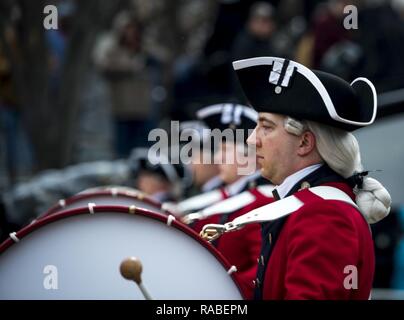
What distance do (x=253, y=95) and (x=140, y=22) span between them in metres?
10.4

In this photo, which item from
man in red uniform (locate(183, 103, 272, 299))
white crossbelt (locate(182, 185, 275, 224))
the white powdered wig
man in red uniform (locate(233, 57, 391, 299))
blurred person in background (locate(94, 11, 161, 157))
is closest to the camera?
man in red uniform (locate(233, 57, 391, 299))

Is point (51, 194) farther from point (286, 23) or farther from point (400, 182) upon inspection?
point (286, 23)

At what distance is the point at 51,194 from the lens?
1062 centimetres

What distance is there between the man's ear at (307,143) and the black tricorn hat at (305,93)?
0.07 meters

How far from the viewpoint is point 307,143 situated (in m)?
4.42

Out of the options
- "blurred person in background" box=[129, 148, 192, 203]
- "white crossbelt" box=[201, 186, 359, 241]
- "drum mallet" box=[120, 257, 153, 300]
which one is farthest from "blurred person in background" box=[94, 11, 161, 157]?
"drum mallet" box=[120, 257, 153, 300]

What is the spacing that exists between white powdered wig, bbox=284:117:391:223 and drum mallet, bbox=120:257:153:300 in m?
0.74

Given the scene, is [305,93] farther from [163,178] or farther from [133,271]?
[163,178]

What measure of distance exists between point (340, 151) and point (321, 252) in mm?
476

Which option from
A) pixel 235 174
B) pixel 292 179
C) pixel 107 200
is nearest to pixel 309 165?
pixel 292 179

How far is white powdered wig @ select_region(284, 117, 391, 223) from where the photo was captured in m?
4.39

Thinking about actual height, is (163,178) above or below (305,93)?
below

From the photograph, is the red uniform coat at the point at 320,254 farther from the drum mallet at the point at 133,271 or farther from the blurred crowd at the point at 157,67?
the blurred crowd at the point at 157,67

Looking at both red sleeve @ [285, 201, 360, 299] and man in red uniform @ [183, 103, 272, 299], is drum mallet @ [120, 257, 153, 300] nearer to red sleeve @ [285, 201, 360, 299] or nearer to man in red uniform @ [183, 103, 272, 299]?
red sleeve @ [285, 201, 360, 299]
